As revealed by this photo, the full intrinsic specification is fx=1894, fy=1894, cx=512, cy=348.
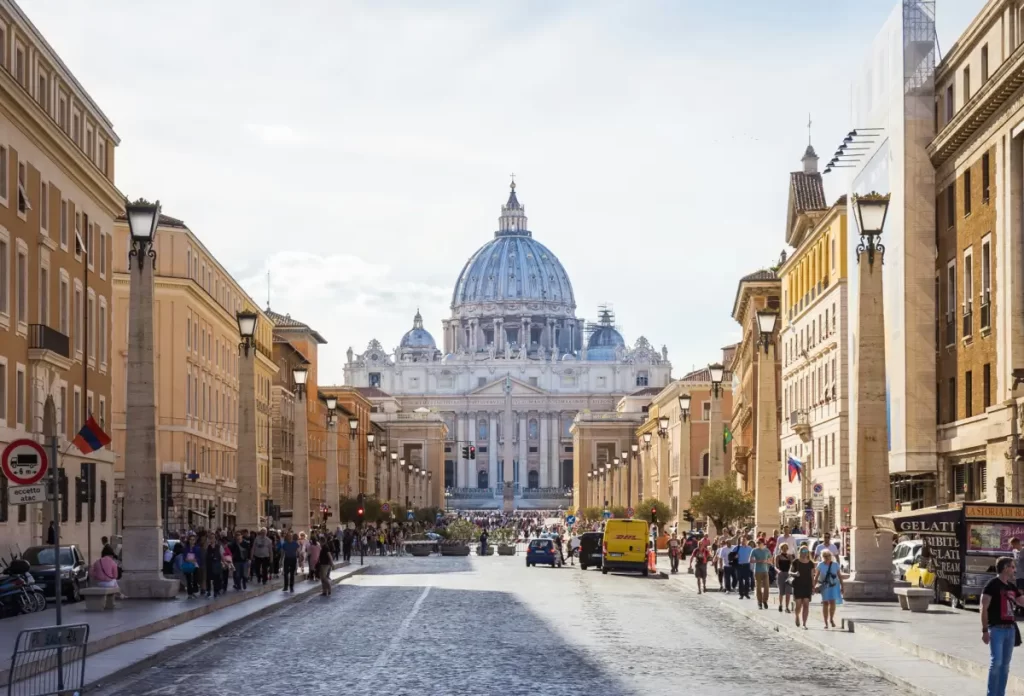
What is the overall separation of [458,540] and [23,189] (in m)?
58.8

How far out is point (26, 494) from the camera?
21.2 m

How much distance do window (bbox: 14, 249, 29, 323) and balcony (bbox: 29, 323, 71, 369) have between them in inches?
20.3

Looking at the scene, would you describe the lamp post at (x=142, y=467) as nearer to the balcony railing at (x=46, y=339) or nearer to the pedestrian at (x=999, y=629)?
the balcony railing at (x=46, y=339)

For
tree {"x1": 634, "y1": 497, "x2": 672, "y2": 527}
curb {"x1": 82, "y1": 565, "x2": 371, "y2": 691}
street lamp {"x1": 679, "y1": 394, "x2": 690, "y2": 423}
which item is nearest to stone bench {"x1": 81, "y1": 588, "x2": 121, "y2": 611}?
curb {"x1": 82, "y1": 565, "x2": 371, "y2": 691}

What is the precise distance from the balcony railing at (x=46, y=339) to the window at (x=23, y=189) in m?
2.92

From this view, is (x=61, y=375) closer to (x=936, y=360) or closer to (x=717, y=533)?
(x=936, y=360)

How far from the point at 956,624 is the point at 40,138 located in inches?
1027

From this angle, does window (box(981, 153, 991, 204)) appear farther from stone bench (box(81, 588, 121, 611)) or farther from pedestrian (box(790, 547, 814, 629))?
stone bench (box(81, 588, 121, 611))

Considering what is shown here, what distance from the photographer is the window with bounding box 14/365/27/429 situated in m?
44.8

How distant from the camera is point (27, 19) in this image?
45.0 m

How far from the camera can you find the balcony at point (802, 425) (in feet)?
248

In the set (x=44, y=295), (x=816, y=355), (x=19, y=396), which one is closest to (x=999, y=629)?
(x=19, y=396)

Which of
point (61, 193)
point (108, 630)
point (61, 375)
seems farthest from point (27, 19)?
point (108, 630)

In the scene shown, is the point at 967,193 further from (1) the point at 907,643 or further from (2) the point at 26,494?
(2) the point at 26,494
